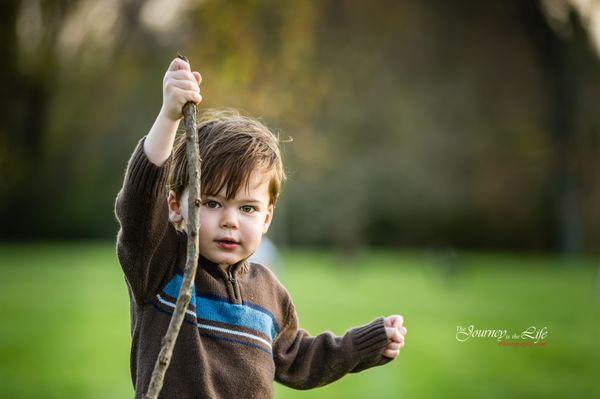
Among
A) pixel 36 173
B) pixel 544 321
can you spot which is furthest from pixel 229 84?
pixel 36 173

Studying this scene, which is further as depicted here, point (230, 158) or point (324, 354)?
point (324, 354)

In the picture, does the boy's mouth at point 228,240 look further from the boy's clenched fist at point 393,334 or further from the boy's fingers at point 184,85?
the boy's clenched fist at point 393,334

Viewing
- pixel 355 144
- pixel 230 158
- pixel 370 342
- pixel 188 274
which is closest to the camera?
pixel 188 274

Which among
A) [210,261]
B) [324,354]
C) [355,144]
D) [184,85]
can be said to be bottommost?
[324,354]

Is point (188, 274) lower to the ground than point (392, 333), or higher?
higher

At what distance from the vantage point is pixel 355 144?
98.2 feet

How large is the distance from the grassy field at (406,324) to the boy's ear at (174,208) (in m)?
4.62

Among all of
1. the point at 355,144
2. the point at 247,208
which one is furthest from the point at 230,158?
the point at 355,144

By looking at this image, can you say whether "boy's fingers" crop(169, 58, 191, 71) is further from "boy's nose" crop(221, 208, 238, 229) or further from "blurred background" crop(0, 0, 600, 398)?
"blurred background" crop(0, 0, 600, 398)

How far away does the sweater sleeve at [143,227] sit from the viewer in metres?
2.21

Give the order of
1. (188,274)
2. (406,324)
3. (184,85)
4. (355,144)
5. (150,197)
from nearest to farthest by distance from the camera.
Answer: (188,274)
(184,85)
(150,197)
(406,324)
(355,144)

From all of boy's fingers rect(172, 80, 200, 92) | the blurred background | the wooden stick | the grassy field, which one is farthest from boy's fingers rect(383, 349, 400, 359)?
the blurred background

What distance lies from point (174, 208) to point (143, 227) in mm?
275

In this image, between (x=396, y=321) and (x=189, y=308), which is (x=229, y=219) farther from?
(x=396, y=321)
